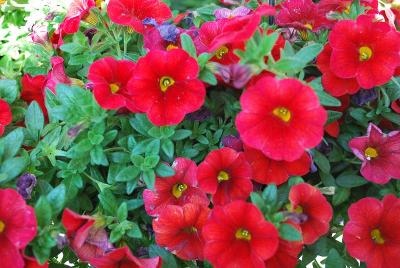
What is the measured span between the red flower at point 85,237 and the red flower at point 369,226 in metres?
0.46

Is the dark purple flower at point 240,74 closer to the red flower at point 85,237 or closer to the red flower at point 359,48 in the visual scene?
the red flower at point 359,48

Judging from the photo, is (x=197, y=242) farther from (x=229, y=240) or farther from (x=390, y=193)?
(x=390, y=193)

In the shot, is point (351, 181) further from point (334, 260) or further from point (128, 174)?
point (128, 174)

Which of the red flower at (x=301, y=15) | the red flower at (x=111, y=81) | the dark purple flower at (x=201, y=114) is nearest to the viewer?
the red flower at (x=111, y=81)

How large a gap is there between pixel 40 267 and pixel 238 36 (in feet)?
1.77

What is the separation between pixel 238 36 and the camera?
2.99 feet

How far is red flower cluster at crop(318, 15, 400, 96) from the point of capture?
3.44ft

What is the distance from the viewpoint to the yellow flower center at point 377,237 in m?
1.05

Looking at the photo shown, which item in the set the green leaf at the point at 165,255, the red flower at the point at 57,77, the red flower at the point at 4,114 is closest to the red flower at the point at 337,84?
the green leaf at the point at 165,255

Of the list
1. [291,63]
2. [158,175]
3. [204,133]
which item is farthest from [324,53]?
[158,175]

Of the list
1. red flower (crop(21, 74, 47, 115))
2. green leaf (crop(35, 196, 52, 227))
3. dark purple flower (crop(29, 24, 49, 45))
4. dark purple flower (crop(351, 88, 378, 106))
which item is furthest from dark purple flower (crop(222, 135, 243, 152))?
dark purple flower (crop(29, 24, 49, 45))

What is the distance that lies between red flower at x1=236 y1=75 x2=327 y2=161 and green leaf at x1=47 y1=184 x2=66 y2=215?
343 mm

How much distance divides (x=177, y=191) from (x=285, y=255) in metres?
0.25

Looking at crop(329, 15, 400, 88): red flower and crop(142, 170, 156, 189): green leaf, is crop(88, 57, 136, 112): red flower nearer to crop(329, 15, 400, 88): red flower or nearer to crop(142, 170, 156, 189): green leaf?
crop(142, 170, 156, 189): green leaf
